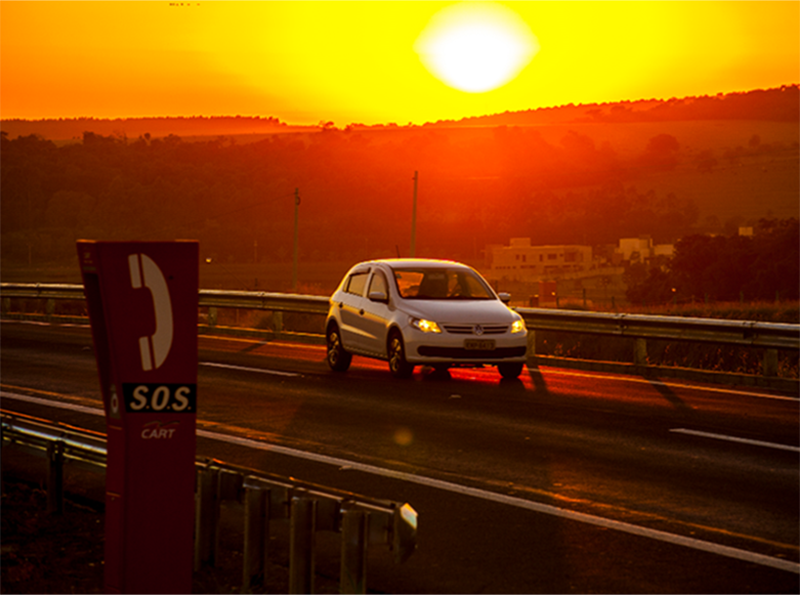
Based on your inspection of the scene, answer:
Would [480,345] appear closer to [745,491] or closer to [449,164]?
[745,491]

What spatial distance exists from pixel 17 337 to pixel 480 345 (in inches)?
439

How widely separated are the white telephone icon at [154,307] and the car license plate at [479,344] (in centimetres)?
1063

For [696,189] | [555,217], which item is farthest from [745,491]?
[696,189]

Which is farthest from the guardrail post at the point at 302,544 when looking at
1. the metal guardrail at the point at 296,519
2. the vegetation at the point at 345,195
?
the vegetation at the point at 345,195

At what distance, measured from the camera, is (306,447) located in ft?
32.3

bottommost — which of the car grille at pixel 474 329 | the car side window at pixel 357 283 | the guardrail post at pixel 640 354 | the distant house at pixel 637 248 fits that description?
the guardrail post at pixel 640 354

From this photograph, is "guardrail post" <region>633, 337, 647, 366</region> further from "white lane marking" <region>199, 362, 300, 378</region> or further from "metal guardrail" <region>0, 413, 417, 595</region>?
"metal guardrail" <region>0, 413, 417, 595</region>

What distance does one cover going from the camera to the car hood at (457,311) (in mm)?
15039

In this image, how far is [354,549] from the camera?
184 inches

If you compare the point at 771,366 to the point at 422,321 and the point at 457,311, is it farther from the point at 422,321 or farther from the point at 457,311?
the point at 422,321

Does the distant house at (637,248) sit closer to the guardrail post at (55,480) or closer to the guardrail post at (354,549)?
the guardrail post at (55,480)

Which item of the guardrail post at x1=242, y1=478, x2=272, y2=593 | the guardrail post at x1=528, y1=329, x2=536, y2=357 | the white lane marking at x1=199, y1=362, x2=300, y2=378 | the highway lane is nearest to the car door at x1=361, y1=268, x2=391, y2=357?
the highway lane

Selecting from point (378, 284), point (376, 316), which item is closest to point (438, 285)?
point (378, 284)

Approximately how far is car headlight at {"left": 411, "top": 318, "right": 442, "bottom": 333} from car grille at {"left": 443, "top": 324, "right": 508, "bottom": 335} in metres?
0.14
